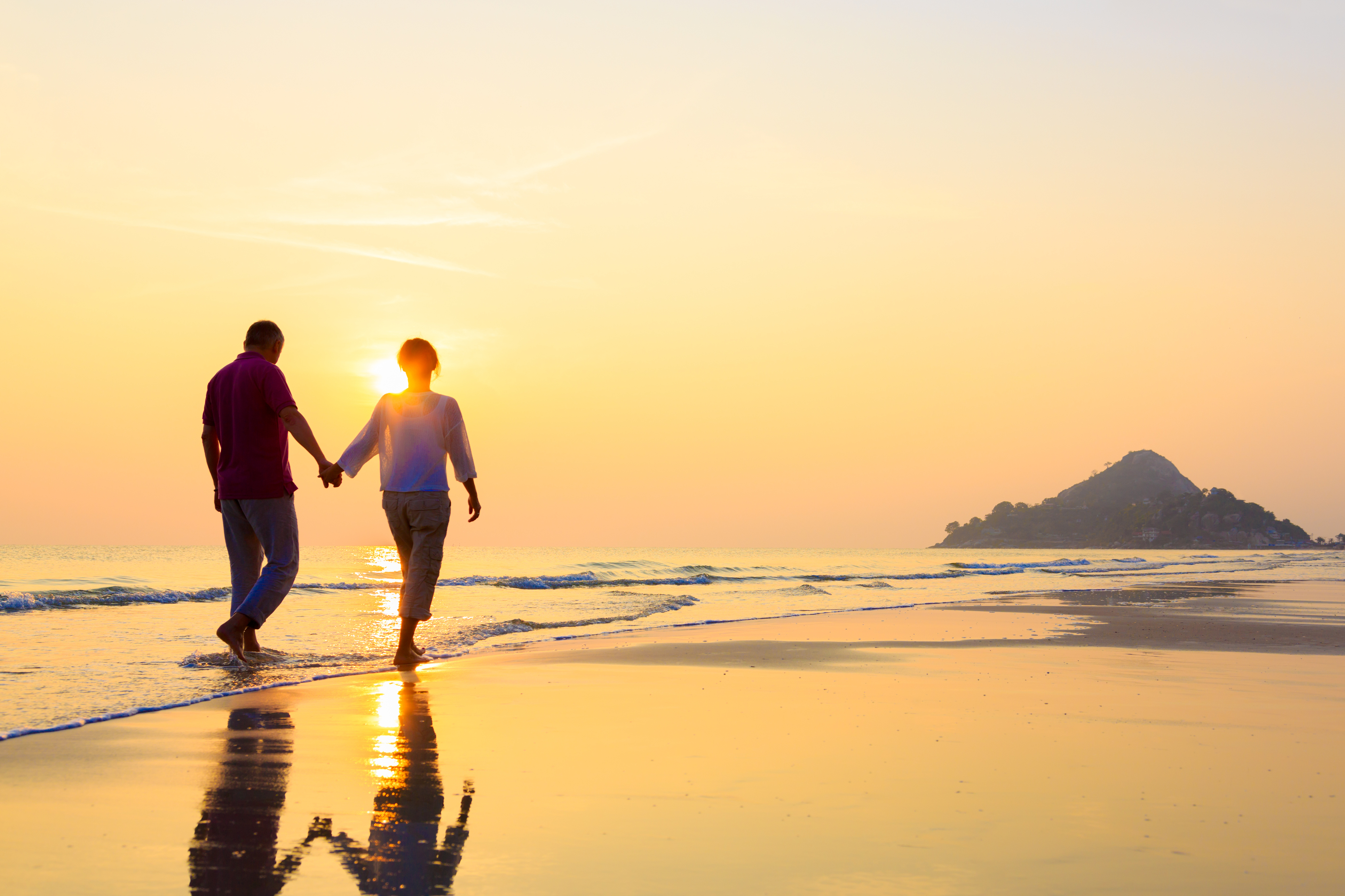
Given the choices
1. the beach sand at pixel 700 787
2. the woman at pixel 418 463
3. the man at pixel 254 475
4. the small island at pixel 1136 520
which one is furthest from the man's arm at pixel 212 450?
the small island at pixel 1136 520

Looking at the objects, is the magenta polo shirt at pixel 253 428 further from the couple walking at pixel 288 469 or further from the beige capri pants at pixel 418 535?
the beige capri pants at pixel 418 535

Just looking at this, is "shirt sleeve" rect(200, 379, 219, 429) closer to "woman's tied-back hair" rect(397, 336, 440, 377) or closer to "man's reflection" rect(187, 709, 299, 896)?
"woman's tied-back hair" rect(397, 336, 440, 377)

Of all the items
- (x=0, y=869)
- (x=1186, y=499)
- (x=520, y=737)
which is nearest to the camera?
(x=0, y=869)

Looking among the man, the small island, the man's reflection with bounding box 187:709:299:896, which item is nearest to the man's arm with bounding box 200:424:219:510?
the man

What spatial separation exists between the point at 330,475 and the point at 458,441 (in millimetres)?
927

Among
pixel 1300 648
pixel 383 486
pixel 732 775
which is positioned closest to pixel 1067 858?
pixel 732 775

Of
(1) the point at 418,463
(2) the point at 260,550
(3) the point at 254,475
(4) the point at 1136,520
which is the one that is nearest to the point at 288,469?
(3) the point at 254,475

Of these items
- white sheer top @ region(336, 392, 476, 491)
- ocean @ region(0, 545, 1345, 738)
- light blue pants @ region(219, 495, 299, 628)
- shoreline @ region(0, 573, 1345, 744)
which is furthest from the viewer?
white sheer top @ region(336, 392, 476, 491)

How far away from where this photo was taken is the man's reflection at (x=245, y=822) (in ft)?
7.44

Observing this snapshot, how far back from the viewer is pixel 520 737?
4012 millimetres

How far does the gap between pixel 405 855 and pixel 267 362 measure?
5016mm

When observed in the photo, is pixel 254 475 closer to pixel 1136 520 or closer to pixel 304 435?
pixel 304 435

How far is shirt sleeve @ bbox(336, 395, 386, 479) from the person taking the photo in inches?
271

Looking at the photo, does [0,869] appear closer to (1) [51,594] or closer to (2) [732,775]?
(2) [732,775]
